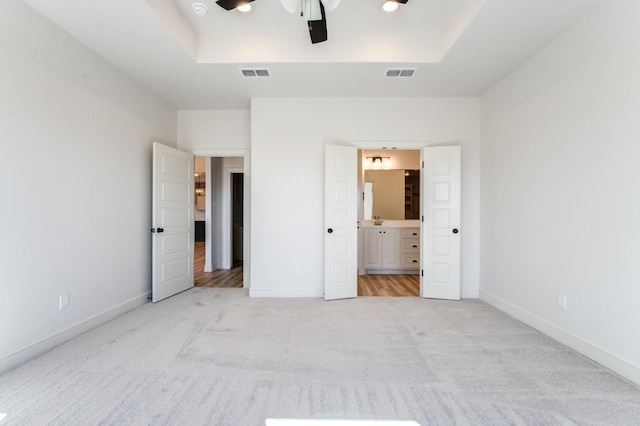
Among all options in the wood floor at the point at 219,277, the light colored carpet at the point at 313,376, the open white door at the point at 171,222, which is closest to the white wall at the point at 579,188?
the light colored carpet at the point at 313,376

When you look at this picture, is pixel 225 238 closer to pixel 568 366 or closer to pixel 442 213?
pixel 442 213

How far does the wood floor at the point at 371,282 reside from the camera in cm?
425

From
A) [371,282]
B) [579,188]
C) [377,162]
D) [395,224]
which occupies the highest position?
[377,162]

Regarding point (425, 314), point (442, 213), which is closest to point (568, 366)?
point (425, 314)

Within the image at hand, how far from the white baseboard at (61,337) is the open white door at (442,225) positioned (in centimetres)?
374

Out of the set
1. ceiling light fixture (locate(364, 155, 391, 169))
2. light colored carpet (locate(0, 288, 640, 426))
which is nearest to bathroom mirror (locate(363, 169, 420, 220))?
ceiling light fixture (locate(364, 155, 391, 169))

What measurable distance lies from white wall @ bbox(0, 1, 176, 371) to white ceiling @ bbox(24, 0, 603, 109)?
302 mm

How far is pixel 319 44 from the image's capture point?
9.89 feet

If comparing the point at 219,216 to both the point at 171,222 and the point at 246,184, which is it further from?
the point at 171,222

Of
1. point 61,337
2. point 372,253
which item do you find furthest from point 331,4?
point 372,253

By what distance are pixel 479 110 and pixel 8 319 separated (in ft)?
17.7

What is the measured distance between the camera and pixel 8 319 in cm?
211

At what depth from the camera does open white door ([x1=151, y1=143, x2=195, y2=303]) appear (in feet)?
12.2

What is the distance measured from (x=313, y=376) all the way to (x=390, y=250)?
3721 mm
